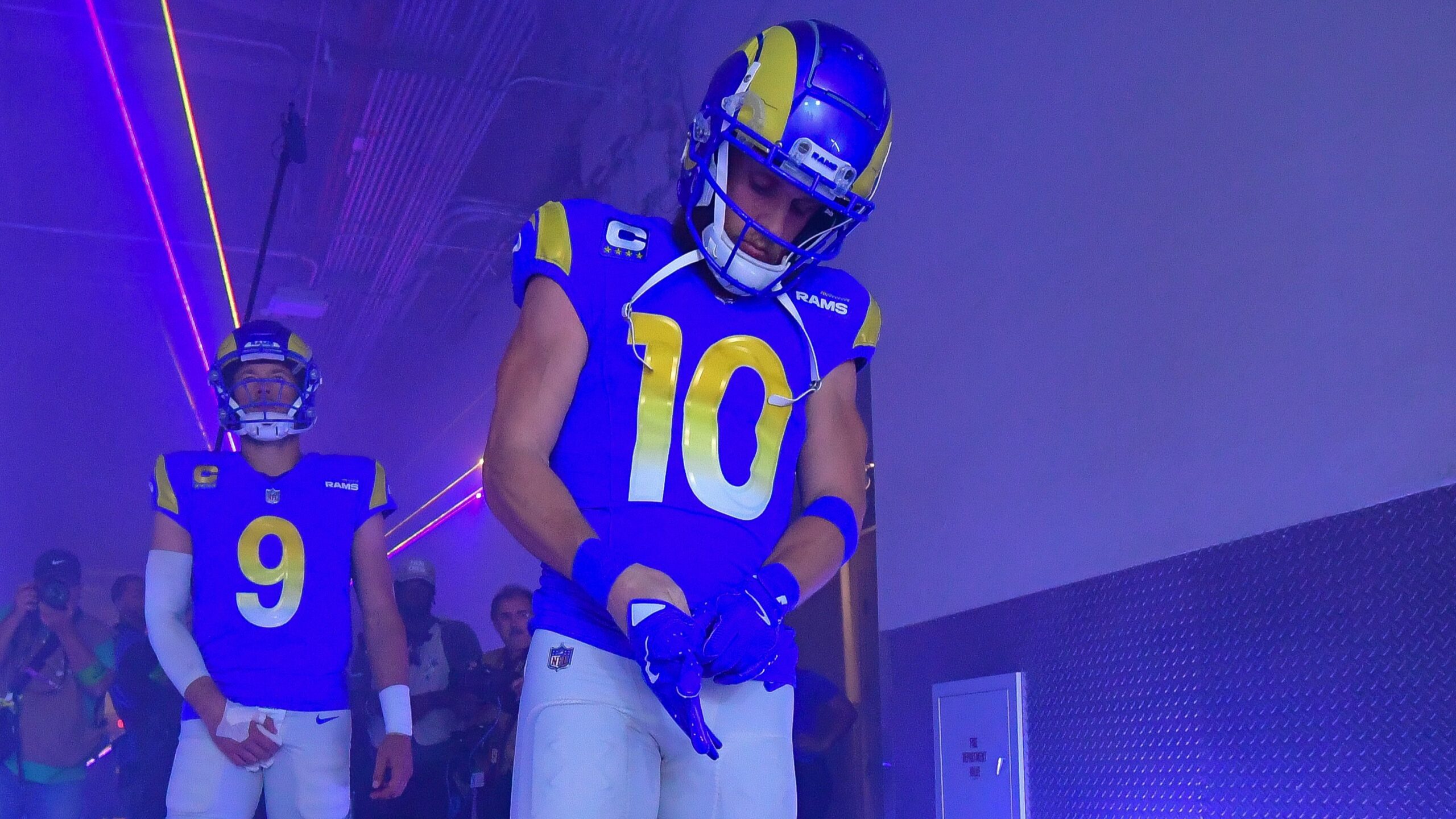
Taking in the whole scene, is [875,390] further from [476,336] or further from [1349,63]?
[476,336]

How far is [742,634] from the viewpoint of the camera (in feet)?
4.29

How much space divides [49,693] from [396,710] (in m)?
3.09

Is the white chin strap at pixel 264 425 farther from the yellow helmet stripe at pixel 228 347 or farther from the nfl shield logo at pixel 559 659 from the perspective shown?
the nfl shield logo at pixel 559 659

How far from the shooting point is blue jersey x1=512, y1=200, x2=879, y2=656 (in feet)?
4.94

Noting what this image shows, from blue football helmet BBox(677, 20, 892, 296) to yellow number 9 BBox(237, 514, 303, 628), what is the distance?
1.67 metres

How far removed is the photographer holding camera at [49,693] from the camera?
16.8 ft

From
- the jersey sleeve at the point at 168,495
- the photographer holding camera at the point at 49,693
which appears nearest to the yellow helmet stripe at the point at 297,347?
the jersey sleeve at the point at 168,495

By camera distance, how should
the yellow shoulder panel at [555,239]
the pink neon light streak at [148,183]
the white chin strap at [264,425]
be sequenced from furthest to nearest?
the pink neon light streak at [148,183]
the white chin strap at [264,425]
the yellow shoulder panel at [555,239]

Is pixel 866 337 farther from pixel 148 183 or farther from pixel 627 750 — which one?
pixel 148 183

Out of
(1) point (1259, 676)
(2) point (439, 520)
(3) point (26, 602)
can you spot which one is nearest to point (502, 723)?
(3) point (26, 602)

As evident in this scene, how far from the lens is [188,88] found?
7523 millimetres


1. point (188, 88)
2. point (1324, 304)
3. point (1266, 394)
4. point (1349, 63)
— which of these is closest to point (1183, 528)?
point (1266, 394)

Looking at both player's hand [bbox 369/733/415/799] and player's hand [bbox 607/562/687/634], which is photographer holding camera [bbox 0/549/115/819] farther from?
player's hand [bbox 607/562/687/634]

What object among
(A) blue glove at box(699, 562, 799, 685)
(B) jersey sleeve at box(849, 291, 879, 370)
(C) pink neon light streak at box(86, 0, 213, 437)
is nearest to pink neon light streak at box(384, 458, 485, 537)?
(C) pink neon light streak at box(86, 0, 213, 437)
